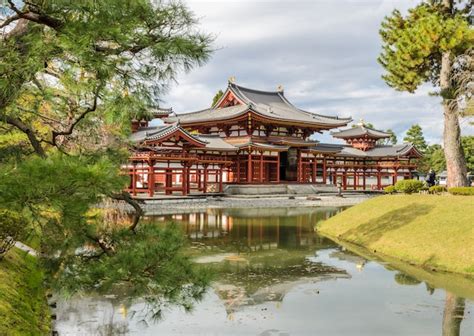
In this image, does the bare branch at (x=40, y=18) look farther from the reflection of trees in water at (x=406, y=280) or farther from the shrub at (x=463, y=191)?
the shrub at (x=463, y=191)

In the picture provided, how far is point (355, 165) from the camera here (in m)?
51.2

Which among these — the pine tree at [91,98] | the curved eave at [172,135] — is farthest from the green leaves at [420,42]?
the pine tree at [91,98]

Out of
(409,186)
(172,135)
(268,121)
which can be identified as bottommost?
(409,186)

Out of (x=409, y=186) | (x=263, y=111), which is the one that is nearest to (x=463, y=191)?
(x=409, y=186)

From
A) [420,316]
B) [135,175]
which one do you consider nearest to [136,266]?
[420,316]

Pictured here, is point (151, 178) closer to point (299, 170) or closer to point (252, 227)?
point (252, 227)

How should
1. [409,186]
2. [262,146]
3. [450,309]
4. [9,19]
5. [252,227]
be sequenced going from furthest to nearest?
[262,146], [409,186], [252,227], [450,309], [9,19]

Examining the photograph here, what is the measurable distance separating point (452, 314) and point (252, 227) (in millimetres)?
12969

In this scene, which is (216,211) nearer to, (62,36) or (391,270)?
(391,270)

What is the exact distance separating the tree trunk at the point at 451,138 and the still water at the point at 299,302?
33.2ft

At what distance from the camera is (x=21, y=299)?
7.16m

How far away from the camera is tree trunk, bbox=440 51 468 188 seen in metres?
23.3

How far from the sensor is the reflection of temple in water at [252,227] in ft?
56.9

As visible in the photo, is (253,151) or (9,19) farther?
(253,151)
